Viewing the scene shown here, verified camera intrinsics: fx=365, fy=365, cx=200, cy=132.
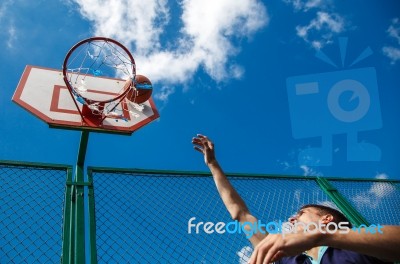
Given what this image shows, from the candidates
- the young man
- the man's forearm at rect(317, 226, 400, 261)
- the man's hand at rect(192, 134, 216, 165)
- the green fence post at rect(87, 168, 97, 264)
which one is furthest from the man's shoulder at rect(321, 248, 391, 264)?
the green fence post at rect(87, 168, 97, 264)

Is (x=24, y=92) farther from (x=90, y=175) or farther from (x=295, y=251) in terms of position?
(x=295, y=251)

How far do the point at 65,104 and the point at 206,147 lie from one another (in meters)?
2.94

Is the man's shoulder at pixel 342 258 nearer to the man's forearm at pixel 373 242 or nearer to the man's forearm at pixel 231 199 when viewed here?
the man's forearm at pixel 373 242

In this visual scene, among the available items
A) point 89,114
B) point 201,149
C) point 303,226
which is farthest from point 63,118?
point 303,226

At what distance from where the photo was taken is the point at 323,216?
2180 millimetres

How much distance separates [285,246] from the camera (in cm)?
139

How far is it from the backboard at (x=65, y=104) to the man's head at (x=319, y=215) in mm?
3047

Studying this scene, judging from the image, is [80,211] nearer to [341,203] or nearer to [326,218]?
[326,218]

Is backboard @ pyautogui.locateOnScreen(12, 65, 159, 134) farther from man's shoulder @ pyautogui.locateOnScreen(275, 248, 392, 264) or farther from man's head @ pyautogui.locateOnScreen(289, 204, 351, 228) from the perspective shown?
man's shoulder @ pyautogui.locateOnScreen(275, 248, 392, 264)

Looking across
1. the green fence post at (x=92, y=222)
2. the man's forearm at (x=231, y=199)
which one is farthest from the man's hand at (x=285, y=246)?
the green fence post at (x=92, y=222)

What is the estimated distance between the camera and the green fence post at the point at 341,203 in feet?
14.5

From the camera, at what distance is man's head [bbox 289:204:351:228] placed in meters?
2.16

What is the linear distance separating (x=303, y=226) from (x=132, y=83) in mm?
3762

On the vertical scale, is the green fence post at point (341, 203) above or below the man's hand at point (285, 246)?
above
